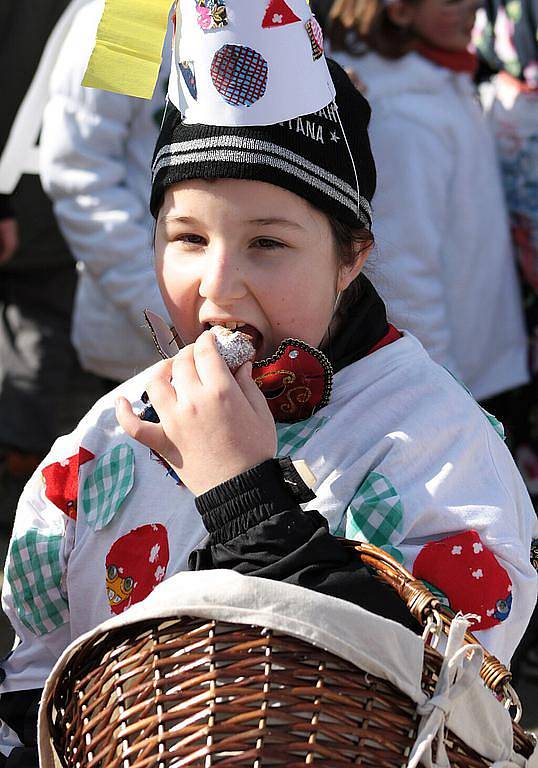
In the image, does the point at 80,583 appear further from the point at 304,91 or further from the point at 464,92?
the point at 464,92

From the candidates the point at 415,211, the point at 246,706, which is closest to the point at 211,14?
the point at 246,706

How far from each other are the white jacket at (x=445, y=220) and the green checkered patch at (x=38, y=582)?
1877mm

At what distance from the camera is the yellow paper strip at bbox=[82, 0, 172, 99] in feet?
6.50

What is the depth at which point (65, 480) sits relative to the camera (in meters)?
2.15

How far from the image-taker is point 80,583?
207 centimetres

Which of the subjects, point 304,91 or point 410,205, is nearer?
point 304,91

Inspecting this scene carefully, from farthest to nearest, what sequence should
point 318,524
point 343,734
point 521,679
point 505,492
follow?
point 521,679
point 505,492
point 318,524
point 343,734

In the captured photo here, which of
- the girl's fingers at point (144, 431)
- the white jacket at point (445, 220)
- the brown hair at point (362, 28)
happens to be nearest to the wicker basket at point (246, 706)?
the girl's fingers at point (144, 431)

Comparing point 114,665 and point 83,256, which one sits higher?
point 114,665

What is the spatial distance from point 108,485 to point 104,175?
6.45 feet

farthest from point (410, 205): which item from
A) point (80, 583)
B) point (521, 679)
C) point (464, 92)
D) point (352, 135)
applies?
point (80, 583)

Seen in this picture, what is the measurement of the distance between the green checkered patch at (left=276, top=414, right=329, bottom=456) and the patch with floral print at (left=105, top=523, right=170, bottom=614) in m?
0.24

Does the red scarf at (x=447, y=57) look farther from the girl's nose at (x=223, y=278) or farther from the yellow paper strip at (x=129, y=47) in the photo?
the girl's nose at (x=223, y=278)

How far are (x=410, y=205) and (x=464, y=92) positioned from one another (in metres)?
0.56
